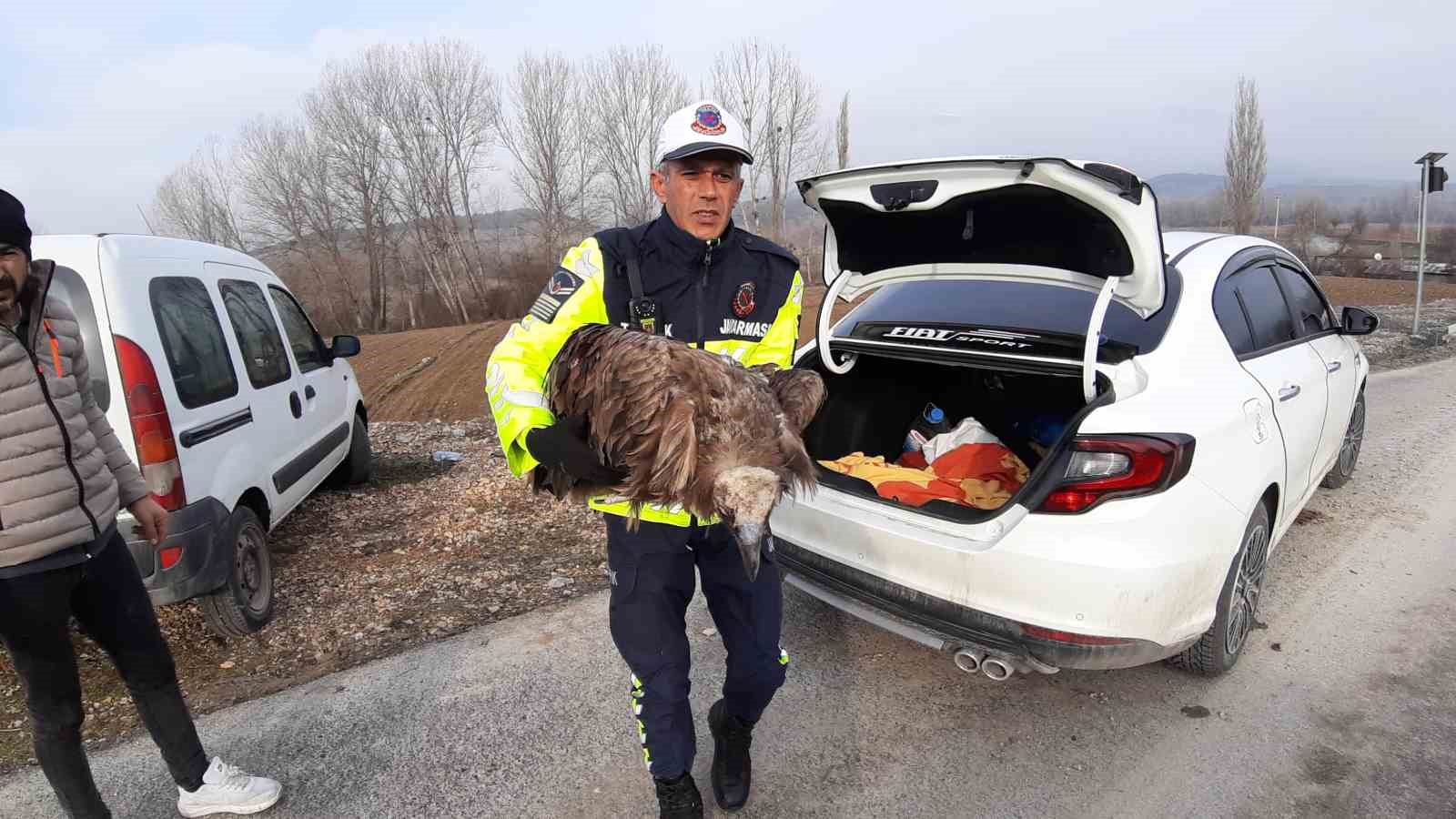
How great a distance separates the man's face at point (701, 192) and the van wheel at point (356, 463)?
16.7 feet

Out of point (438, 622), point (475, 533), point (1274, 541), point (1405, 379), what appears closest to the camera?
point (1274, 541)

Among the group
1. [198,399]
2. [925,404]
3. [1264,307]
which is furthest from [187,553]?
[1264,307]

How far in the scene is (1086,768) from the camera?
8.78 feet

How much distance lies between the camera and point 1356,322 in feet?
14.8

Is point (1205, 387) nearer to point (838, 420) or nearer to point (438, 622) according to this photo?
point (838, 420)

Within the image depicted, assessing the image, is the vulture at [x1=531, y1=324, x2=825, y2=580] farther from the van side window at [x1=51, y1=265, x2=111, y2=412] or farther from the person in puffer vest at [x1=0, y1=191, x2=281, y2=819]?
A: the van side window at [x1=51, y1=265, x2=111, y2=412]

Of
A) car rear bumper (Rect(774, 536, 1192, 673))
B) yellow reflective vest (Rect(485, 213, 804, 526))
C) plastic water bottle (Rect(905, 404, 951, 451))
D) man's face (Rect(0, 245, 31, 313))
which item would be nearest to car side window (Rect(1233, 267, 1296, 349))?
plastic water bottle (Rect(905, 404, 951, 451))

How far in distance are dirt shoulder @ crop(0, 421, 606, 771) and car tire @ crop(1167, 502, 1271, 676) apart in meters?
3.00

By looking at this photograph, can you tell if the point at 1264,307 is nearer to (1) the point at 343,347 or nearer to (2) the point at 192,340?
(2) the point at 192,340

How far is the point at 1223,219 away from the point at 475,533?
4859cm

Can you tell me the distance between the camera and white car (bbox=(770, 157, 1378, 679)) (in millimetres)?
2512

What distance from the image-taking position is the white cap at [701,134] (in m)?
2.13

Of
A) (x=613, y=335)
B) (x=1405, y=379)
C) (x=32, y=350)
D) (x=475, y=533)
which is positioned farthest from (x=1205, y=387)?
(x=1405, y=379)

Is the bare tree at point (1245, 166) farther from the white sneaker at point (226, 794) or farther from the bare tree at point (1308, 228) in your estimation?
the white sneaker at point (226, 794)
